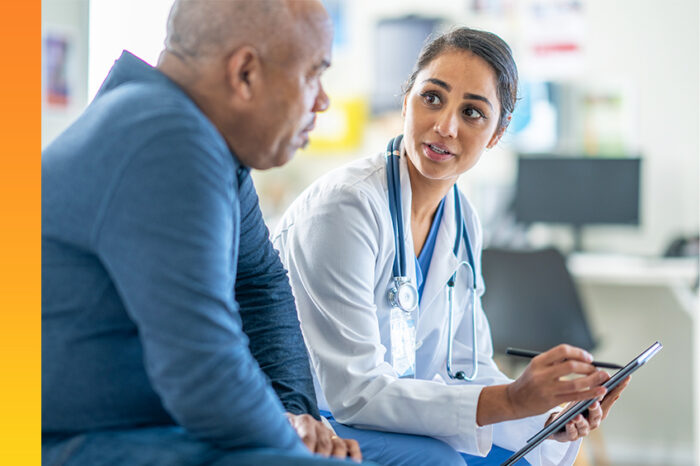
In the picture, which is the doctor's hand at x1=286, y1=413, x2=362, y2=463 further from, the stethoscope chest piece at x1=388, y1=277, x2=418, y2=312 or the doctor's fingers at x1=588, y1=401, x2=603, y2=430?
the doctor's fingers at x1=588, y1=401, x2=603, y2=430

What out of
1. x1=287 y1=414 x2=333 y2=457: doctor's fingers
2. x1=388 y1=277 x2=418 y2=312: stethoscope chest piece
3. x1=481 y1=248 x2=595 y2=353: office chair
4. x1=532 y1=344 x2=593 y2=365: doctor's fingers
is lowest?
x1=481 y1=248 x2=595 y2=353: office chair

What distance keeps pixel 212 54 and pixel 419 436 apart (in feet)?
2.26

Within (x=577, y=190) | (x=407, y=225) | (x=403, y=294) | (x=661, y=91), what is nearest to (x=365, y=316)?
(x=403, y=294)

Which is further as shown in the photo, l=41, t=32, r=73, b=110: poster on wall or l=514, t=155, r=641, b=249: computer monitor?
l=514, t=155, r=641, b=249: computer monitor

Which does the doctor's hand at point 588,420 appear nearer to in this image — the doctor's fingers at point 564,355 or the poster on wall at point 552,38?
the doctor's fingers at point 564,355

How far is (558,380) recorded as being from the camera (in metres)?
1.06

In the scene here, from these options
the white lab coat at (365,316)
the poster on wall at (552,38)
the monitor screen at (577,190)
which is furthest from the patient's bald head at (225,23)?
the poster on wall at (552,38)

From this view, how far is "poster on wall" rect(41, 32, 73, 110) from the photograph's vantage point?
3.11 metres

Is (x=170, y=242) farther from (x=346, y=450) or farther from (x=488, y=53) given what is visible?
(x=488, y=53)

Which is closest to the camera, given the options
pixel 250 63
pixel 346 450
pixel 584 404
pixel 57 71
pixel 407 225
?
pixel 250 63

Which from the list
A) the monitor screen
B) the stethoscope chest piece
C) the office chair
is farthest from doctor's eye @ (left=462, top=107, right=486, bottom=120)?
the monitor screen

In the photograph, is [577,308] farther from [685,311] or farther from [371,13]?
[371,13]

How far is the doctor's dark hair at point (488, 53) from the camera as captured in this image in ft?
4.57

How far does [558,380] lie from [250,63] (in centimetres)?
60
